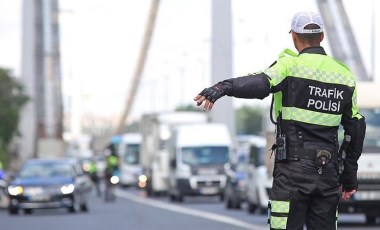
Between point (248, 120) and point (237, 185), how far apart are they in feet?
426

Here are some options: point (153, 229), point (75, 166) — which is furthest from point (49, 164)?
point (153, 229)

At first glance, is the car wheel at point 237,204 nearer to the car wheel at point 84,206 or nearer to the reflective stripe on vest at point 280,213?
the car wheel at point 84,206

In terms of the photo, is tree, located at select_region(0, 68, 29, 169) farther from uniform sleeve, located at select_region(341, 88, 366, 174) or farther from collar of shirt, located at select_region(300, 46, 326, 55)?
collar of shirt, located at select_region(300, 46, 326, 55)

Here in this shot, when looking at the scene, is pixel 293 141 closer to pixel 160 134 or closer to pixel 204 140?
pixel 204 140

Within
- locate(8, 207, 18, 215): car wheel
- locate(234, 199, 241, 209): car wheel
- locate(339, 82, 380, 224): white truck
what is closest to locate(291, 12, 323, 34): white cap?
Result: locate(339, 82, 380, 224): white truck

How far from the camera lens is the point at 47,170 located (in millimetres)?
34656

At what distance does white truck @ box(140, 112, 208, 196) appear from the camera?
5250cm

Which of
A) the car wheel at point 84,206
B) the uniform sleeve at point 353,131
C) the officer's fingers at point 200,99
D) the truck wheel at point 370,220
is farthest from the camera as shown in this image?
the car wheel at point 84,206

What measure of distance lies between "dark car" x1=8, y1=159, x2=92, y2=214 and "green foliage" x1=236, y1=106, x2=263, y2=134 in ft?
415

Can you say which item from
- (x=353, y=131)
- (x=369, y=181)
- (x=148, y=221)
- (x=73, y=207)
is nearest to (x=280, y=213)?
(x=353, y=131)

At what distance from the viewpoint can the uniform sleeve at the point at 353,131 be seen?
8.91 m

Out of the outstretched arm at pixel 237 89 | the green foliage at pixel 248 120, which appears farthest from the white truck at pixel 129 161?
the green foliage at pixel 248 120

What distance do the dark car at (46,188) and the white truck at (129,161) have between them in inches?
1457

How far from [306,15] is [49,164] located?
87.4 feet
